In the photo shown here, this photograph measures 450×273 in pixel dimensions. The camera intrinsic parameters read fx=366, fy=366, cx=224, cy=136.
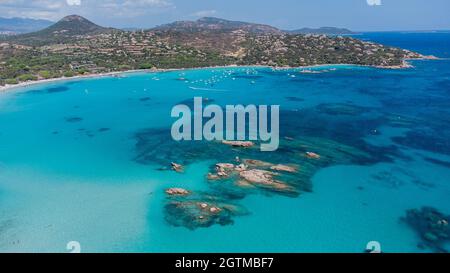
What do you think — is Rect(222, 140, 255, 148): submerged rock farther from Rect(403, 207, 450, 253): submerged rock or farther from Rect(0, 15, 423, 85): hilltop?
Rect(0, 15, 423, 85): hilltop

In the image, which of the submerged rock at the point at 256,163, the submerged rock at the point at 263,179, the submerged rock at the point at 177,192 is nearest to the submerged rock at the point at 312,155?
the submerged rock at the point at 256,163

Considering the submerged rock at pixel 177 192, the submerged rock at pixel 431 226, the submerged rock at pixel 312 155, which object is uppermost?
the submerged rock at pixel 312 155

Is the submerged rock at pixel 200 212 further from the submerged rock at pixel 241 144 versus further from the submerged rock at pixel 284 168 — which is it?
the submerged rock at pixel 241 144

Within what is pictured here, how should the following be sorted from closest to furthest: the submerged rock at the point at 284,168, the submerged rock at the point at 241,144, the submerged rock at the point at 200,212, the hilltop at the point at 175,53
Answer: the submerged rock at the point at 200,212, the submerged rock at the point at 284,168, the submerged rock at the point at 241,144, the hilltop at the point at 175,53

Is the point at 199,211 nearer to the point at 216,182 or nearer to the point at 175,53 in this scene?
the point at 216,182

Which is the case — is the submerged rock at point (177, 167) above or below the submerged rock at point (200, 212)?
above

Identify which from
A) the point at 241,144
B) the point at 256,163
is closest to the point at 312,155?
the point at 256,163
